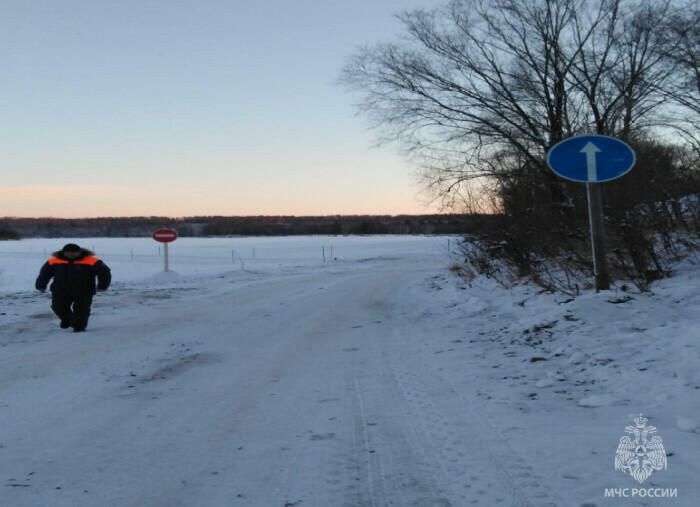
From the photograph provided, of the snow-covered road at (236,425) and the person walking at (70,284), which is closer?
the snow-covered road at (236,425)

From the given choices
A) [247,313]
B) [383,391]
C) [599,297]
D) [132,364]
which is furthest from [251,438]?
[247,313]

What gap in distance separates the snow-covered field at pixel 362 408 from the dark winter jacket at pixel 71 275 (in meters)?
0.68

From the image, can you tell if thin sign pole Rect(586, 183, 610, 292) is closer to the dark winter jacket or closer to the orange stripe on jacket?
the dark winter jacket

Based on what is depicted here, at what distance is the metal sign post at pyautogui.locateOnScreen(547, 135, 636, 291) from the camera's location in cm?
696

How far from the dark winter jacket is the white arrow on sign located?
731cm

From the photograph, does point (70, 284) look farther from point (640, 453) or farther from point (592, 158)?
point (640, 453)

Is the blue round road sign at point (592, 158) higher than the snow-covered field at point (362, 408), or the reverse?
the blue round road sign at point (592, 158)

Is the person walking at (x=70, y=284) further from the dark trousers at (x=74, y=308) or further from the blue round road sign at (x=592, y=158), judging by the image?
the blue round road sign at (x=592, y=158)

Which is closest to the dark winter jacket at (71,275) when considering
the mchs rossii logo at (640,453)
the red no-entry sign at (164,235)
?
the mchs rossii logo at (640,453)

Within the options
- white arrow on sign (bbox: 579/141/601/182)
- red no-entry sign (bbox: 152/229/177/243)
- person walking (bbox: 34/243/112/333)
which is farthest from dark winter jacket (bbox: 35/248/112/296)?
red no-entry sign (bbox: 152/229/177/243)

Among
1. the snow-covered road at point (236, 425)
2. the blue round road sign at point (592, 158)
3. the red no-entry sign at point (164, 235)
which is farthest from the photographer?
the red no-entry sign at point (164, 235)

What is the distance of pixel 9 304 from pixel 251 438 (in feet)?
35.1

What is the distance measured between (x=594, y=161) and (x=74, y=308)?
8.14 metres

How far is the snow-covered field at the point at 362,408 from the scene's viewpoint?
3031 millimetres
